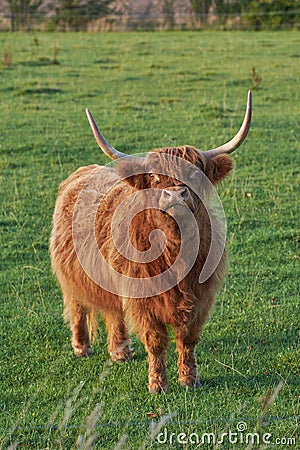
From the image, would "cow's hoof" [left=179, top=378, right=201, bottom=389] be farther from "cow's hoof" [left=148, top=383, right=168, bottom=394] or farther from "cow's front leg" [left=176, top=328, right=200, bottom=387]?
"cow's hoof" [left=148, top=383, right=168, bottom=394]

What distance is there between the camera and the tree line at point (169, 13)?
80.9ft

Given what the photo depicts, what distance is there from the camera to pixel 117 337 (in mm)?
4918

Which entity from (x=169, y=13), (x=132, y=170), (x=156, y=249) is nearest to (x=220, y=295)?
(x=156, y=249)

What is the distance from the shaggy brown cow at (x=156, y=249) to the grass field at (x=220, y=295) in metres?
0.32

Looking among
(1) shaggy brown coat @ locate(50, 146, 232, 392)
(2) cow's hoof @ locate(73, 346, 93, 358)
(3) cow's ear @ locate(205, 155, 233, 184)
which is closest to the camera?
(1) shaggy brown coat @ locate(50, 146, 232, 392)

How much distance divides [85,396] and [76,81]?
1129 cm

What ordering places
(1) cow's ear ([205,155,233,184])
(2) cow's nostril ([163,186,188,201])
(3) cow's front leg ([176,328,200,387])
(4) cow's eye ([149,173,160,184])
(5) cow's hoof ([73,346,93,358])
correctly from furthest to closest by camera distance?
(5) cow's hoof ([73,346,93,358]), (3) cow's front leg ([176,328,200,387]), (1) cow's ear ([205,155,233,184]), (4) cow's eye ([149,173,160,184]), (2) cow's nostril ([163,186,188,201])

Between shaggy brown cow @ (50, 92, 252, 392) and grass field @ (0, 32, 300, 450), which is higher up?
shaggy brown cow @ (50, 92, 252, 392)

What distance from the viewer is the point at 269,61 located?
17.2m

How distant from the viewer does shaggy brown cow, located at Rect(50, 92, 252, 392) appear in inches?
163

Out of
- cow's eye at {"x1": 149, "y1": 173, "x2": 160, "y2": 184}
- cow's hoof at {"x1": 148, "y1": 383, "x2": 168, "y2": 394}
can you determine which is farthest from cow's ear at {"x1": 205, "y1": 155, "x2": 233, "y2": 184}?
cow's hoof at {"x1": 148, "y1": 383, "x2": 168, "y2": 394}

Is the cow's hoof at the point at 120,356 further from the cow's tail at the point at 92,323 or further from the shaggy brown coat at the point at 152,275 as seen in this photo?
the cow's tail at the point at 92,323

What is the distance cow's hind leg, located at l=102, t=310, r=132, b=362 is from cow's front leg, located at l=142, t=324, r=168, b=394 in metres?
0.37

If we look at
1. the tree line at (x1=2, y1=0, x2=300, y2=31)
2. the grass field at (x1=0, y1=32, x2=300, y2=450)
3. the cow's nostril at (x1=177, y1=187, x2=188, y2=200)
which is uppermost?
the cow's nostril at (x1=177, y1=187, x2=188, y2=200)
